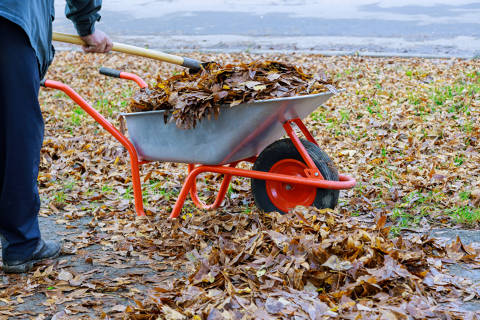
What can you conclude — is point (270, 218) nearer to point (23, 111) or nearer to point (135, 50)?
point (135, 50)

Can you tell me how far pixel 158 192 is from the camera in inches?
170

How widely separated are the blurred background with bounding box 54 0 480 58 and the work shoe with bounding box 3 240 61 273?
22.8ft

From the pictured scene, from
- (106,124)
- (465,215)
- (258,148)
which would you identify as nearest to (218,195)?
(258,148)

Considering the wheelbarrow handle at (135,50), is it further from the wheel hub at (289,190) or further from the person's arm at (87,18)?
the wheel hub at (289,190)

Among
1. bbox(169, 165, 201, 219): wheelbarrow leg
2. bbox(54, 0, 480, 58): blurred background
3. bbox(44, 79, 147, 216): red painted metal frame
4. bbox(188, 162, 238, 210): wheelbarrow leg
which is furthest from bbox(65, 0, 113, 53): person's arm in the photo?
bbox(54, 0, 480, 58): blurred background

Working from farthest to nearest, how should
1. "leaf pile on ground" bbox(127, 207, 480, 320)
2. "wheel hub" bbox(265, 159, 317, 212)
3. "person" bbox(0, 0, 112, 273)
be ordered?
"wheel hub" bbox(265, 159, 317, 212), "person" bbox(0, 0, 112, 273), "leaf pile on ground" bbox(127, 207, 480, 320)

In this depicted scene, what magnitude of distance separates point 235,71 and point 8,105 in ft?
4.22

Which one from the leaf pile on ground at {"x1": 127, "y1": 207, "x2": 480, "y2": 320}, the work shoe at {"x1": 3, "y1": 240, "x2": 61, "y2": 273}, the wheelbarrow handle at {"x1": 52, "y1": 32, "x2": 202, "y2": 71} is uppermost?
the wheelbarrow handle at {"x1": 52, "y1": 32, "x2": 202, "y2": 71}

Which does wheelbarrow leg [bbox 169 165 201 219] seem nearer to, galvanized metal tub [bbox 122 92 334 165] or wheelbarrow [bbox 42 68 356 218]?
wheelbarrow [bbox 42 68 356 218]

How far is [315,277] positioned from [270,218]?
0.86m

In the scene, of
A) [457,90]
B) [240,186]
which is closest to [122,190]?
[240,186]

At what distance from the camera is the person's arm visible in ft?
9.55

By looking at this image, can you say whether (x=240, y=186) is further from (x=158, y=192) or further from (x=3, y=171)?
(x=3, y=171)

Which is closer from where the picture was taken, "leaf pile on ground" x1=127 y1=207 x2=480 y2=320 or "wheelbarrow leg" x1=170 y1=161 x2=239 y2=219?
"leaf pile on ground" x1=127 y1=207 x2=480 y2=320
